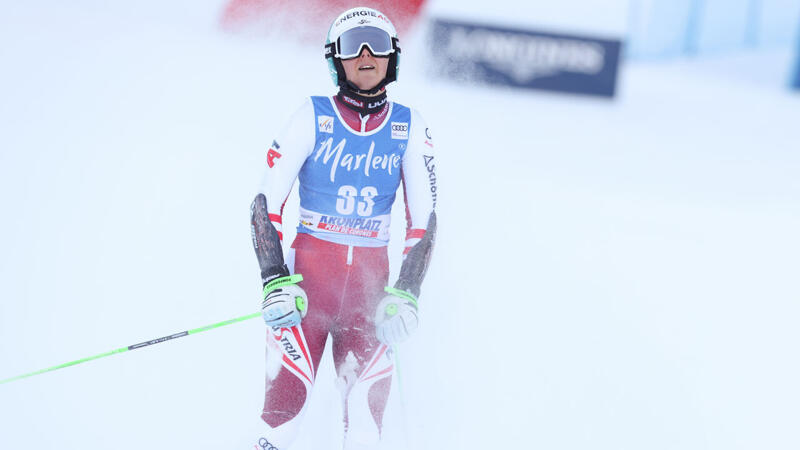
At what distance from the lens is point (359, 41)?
9.79 feet

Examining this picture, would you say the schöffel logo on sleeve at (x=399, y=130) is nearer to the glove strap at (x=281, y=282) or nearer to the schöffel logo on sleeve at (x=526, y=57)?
the glove strap at (x=281, y=282)

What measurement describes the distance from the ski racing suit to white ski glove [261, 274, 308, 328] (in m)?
0.14

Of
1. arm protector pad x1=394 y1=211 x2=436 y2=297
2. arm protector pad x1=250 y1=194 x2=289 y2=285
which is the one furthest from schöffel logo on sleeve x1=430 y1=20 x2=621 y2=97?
arm protector pad x1=250 y1=194 x2=289 y2=285

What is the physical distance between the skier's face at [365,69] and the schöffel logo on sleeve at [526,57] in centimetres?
884

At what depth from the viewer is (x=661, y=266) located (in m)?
6.08

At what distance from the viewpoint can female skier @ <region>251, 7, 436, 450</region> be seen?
299cm

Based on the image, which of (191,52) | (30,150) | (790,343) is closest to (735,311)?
(790,343)

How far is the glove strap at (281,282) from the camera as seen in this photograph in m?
2.87

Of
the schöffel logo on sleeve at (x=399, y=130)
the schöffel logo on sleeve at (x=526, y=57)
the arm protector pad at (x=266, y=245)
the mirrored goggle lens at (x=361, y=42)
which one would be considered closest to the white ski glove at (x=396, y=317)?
the arm protector pad at (x=266, y=245)

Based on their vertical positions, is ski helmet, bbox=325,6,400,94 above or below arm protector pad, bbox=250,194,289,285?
above

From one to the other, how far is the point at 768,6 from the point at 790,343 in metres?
15.3

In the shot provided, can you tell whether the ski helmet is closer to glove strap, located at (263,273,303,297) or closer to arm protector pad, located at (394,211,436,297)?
arm protector pad, located at (394,211,436,297)

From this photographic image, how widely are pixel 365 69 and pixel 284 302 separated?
3.32 ft

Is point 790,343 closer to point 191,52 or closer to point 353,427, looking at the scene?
point 353,427
